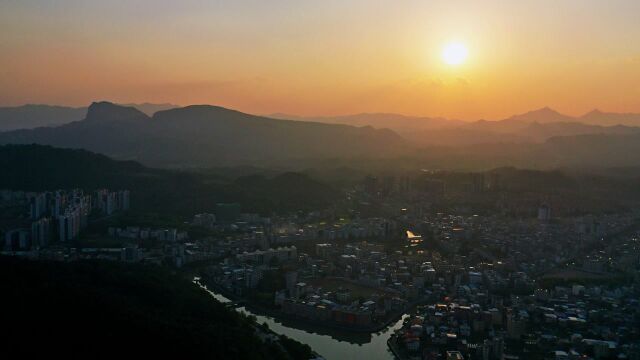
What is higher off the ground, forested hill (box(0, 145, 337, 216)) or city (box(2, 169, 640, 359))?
forested hill (box(0, 145, 337, 216))

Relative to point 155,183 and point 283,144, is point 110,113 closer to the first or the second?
point 283,144

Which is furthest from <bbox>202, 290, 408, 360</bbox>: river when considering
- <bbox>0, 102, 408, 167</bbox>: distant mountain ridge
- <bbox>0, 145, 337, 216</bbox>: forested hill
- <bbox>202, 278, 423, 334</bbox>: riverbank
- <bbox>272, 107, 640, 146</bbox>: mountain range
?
<bbox>272, 107, 640, 146</bbox>: mountain range

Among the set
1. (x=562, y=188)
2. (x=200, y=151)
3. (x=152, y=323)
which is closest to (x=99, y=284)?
(x=152, y=323)

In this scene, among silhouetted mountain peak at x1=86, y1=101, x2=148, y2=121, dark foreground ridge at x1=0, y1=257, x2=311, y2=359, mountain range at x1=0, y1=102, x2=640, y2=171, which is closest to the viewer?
dark foreground ridge at x1=0, y1=257, x2=311, y2=359

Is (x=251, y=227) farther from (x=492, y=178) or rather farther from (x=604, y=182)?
(x=604, y=182)

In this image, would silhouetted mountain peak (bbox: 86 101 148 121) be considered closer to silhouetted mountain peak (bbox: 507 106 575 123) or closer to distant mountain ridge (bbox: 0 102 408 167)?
distant mountain ridge (bbox: 0 102 408 167)

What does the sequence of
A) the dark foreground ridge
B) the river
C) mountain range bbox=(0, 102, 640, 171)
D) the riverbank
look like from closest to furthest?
the dark foreground ridge → the river → the riverbank → mountain range bbox=(0, 102, 640, 171)
